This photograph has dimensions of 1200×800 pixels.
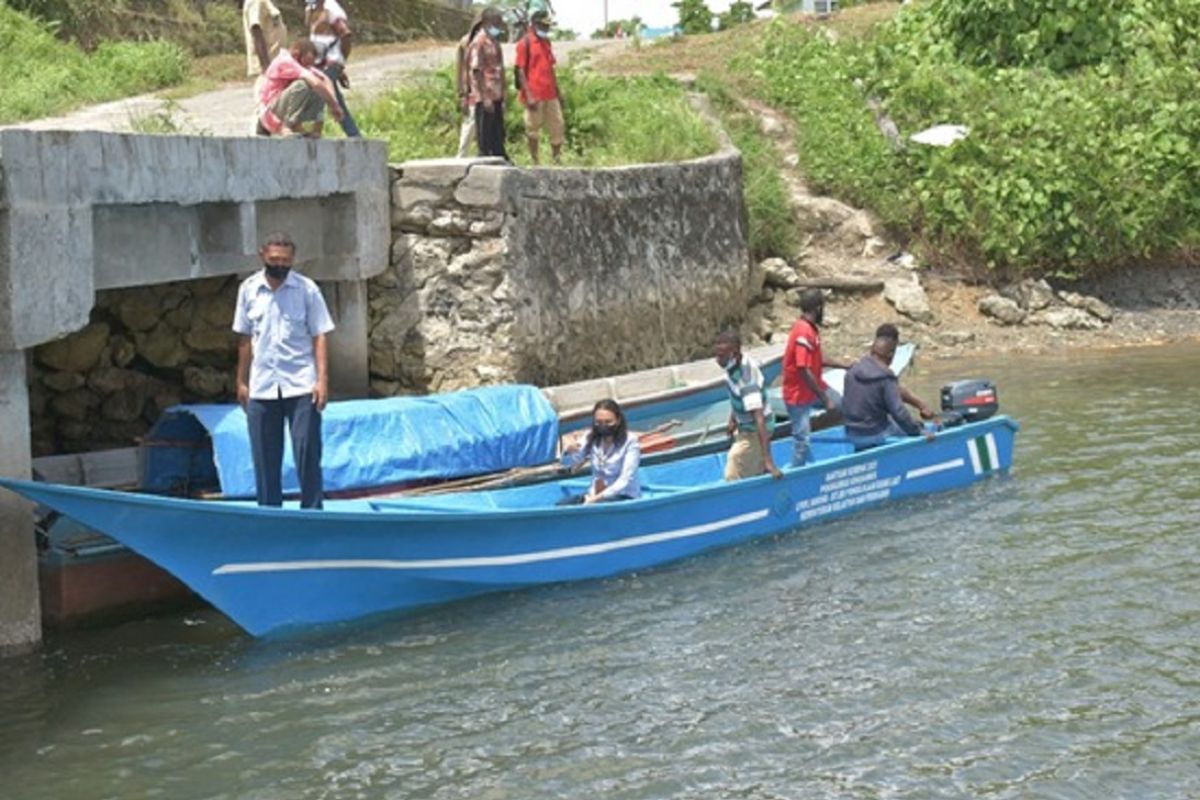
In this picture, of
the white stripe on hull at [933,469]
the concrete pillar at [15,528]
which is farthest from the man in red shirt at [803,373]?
the concrete pillar at [15,528]

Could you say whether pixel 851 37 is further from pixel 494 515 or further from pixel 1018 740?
pixel 1018 740

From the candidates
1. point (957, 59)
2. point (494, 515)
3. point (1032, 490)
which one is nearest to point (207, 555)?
point (494, 515)

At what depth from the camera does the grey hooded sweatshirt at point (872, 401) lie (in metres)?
14.2

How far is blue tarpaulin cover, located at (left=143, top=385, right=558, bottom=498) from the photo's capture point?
39.8ft

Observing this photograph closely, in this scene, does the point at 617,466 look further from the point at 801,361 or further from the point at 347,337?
the point at 347,337

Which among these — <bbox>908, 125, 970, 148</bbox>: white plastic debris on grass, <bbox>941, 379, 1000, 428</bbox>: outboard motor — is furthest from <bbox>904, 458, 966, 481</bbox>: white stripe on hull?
<bbox>908, 125, 970, 148</bbox>: white plastic debris on grass

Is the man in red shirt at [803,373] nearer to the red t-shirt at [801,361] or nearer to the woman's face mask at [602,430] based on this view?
the red t-shirt at [801,361]

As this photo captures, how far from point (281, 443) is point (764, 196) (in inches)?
482

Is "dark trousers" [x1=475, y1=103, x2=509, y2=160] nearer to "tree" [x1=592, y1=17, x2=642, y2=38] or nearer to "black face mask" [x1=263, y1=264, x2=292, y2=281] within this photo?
"black face mask" [x1=263, y1=264, x2=292, y2=281]

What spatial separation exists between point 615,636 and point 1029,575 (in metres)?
2.85

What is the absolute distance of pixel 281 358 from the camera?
10984mm

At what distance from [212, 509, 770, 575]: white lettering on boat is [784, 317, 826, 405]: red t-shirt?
967mm

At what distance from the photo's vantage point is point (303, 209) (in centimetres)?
1434

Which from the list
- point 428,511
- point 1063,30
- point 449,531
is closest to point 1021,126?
point 1063,30
